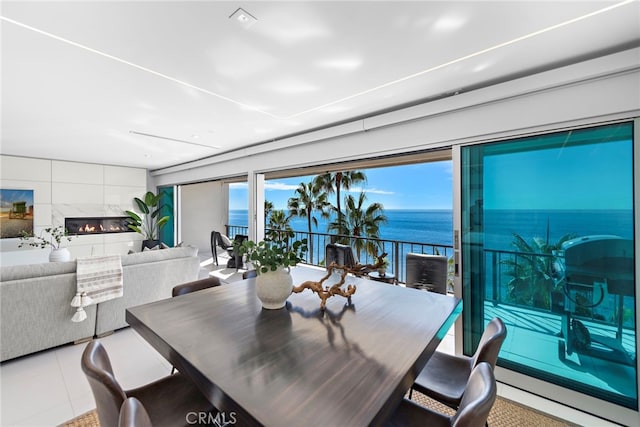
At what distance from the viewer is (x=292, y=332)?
1.26 metres

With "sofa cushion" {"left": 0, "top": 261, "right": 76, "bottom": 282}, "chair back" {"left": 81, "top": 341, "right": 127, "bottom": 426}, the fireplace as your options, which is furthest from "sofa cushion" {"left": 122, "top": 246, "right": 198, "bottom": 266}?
the fireplace

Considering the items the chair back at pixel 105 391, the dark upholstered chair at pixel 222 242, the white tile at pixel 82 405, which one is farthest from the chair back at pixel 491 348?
the dark upholstered chair at pixel 222 242

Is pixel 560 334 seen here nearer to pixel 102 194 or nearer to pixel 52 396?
pixel 52 396

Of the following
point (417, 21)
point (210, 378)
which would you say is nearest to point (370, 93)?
point (417, 21)

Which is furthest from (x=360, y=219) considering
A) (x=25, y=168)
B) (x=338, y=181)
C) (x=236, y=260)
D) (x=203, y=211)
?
(x=25, y=168)

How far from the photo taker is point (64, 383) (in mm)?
2191

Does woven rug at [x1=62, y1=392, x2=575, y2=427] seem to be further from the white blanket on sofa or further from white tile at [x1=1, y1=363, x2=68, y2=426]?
the white blanket on sofa

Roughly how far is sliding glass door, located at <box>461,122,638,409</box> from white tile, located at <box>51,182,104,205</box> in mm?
7478

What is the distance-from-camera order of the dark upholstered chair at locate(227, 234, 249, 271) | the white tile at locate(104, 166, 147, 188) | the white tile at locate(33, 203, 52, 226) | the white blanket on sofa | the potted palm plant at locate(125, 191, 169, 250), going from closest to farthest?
the white blanket on sofa
the white tile at locate(33, 203, 52, 226)
the dark upholstered chair at locate(227, 234, 249, 271)
the white tile at locate(104, 166, 147, 188)
the potted palm plant at locate(125, 191, 169, 250)

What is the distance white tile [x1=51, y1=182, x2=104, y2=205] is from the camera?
18.6 feet

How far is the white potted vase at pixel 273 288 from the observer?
1547 mm

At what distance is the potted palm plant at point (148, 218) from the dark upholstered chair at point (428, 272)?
6.21 m

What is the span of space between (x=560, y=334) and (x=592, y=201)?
106 cm

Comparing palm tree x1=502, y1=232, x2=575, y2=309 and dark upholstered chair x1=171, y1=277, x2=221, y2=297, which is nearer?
dark upholstered chair x1=171, y1=277, x2=221, y2=297
